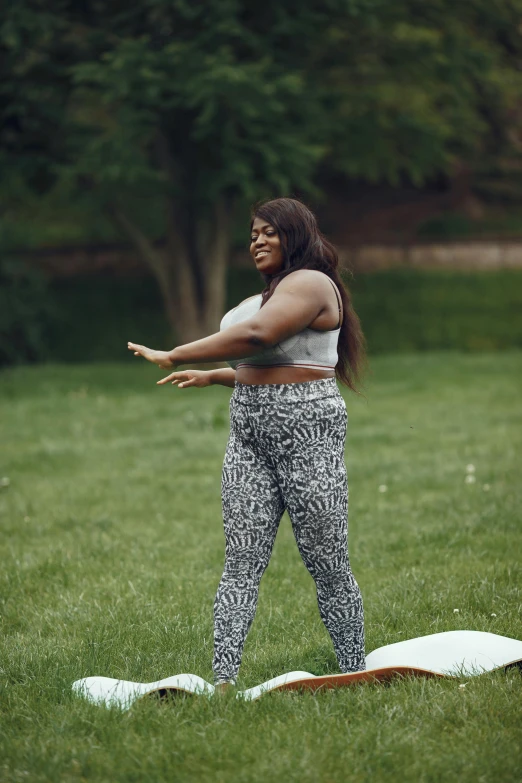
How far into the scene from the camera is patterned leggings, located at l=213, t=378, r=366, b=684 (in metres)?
3.87

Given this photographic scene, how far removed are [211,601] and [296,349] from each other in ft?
6.95

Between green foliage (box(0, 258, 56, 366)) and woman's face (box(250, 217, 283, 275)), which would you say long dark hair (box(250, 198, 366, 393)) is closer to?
woman's face (box(250, 217, 283, 275))

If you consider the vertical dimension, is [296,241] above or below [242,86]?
above

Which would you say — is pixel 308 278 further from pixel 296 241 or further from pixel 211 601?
pixel 211 601

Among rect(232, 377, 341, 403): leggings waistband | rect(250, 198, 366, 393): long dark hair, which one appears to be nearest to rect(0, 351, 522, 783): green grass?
rect(232, 377, 341, 403): leggings waistband

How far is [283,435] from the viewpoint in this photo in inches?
152

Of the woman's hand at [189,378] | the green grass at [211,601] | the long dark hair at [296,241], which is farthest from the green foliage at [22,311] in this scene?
the long dark hair at [296,241]

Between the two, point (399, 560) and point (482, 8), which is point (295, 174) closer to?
point (482, 8)

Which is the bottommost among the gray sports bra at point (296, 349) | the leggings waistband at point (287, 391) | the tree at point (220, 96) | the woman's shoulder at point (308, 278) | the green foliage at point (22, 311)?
the green foliage at point (22, 311)

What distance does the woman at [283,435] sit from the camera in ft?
12.7

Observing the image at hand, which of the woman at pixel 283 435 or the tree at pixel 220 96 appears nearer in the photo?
the woman at pixel 283 435

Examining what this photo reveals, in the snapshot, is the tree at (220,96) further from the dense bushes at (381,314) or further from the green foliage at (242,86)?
the dense bushes at (381,314)

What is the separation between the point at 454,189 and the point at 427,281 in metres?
4.11

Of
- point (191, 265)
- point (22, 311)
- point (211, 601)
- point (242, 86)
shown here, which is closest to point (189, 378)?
point (211, 601)
